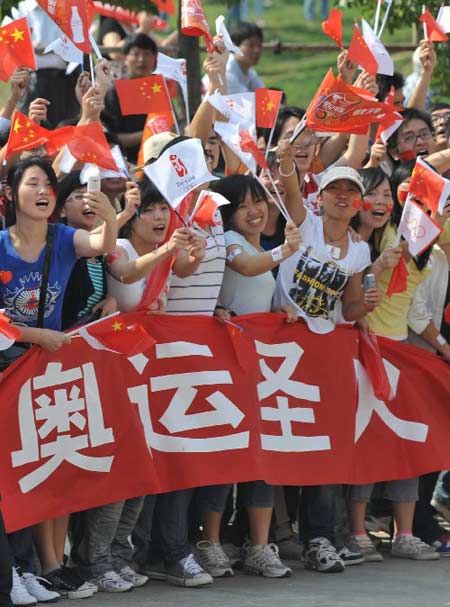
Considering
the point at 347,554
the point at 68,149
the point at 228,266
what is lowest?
the point at 347,554

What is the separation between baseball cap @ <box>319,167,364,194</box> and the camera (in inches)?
305

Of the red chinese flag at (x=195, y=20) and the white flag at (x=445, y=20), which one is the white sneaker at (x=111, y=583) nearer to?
the red chinese flag at (x=195, y=20)

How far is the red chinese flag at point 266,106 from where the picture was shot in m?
8.21

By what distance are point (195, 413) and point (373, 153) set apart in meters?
2.15

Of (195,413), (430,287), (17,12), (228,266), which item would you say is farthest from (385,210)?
(17,12)

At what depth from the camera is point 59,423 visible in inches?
275

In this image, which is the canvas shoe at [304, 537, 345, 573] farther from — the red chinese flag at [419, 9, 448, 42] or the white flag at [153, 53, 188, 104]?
the red chinese flag at [419, 9, 448, 42]

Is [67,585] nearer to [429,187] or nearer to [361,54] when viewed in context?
[429,187]

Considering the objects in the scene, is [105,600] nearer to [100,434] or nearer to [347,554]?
[100,434]

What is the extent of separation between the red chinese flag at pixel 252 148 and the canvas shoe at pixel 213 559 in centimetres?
195

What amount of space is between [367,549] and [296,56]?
14.9 meters

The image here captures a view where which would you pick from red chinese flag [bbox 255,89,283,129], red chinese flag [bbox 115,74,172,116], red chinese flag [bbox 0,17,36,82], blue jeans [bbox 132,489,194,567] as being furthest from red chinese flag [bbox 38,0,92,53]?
blue jeans [bbox 132,489,194,567]

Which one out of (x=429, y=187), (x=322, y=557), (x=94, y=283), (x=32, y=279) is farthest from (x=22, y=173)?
(x=322, y=557)

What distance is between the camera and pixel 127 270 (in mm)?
7035
